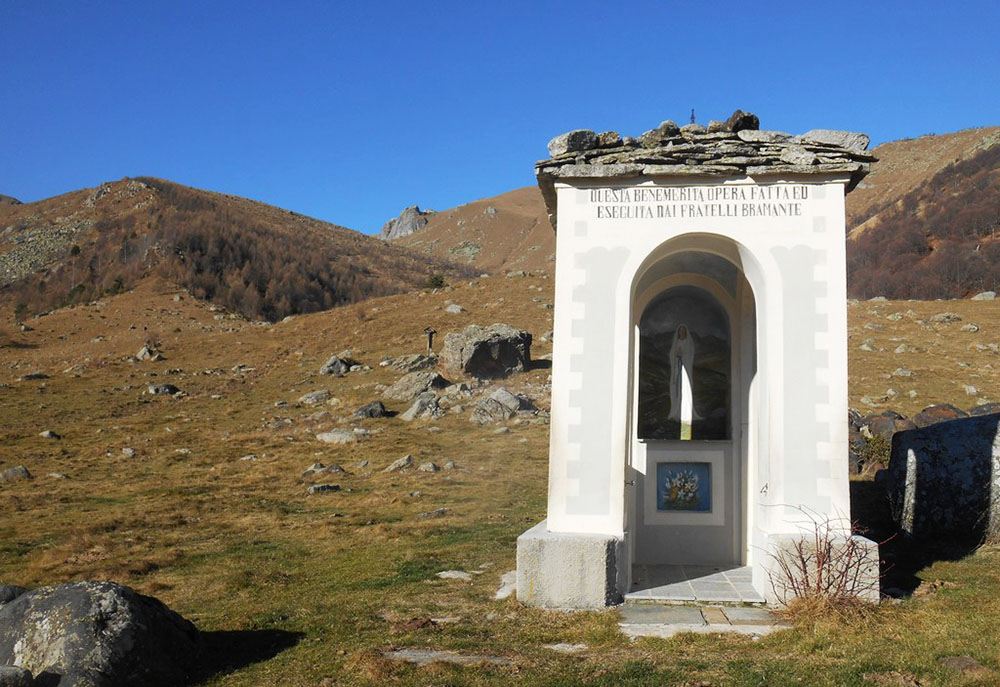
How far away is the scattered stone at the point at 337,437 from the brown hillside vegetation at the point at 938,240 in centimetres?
4386

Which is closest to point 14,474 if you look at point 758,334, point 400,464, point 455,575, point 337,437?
point 337,437

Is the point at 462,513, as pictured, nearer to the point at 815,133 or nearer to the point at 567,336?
the point at 567,336

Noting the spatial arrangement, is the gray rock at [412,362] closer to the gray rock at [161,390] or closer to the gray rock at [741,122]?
the gray rock at [161,390]

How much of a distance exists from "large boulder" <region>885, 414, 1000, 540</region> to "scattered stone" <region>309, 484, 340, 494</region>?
11.9 metres

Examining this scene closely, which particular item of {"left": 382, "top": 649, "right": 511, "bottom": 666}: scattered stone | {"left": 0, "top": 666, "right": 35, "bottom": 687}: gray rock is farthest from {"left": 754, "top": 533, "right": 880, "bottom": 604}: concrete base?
{"left": 0, "top": 666, "right": 35, "bottom": 687}: gray rock

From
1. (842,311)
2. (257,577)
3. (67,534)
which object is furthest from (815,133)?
(67,534)

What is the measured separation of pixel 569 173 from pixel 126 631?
6.17 meters

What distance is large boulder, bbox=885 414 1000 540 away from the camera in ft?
33.6

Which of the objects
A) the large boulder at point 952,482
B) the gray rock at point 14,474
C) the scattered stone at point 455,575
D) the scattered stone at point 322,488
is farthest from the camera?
the gray rock at point 14,474

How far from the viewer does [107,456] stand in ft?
72.7

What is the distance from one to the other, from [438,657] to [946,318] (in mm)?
30723

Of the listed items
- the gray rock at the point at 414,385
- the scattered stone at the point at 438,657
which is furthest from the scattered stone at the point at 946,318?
the scattered stone at the point at 438,657

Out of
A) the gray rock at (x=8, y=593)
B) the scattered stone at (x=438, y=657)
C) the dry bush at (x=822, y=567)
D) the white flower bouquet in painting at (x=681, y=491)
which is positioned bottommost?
the scattered stone at (x=438, y=657)

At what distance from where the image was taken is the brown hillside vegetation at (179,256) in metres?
56.8
